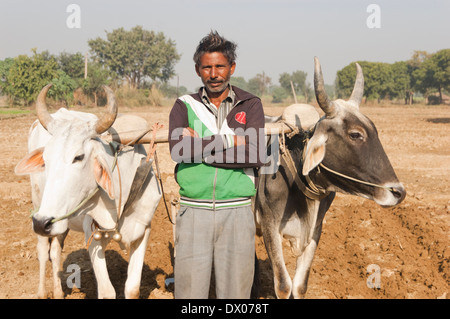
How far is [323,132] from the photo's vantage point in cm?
300

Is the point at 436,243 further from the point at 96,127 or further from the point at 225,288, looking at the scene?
the point at 96,127

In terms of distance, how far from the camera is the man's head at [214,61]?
94.4 inches

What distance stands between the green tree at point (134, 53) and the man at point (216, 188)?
44.4 meters

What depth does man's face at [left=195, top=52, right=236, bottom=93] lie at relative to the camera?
2398 millimetres

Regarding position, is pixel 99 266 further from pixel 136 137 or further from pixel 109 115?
pixel 109 115

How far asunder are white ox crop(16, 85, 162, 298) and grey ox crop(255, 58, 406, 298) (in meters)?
1.03

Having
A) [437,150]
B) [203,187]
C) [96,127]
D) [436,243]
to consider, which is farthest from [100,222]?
[437,150]

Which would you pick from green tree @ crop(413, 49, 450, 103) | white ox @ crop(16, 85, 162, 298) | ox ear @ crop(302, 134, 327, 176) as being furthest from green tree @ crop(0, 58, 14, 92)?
green tree @ crop(413, 49, 450, 103)

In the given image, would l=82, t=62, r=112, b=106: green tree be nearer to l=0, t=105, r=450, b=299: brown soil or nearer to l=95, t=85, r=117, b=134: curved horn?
l=0, t=105, r=450, b=299: brown soil

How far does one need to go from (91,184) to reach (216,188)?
82 cm

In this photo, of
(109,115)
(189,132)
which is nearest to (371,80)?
(109,115)

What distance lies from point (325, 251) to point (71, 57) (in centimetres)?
3972

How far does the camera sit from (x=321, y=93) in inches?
112

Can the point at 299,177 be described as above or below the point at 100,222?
above
